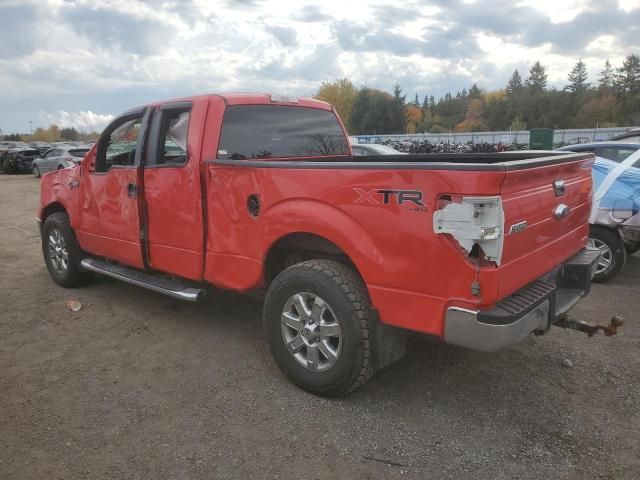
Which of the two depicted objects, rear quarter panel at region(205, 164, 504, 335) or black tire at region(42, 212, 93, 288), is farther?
black tire at region(42, 212, 93, 288)

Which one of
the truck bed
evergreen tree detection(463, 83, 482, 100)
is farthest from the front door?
evergreen tree detection(463, 83, 482, 100)

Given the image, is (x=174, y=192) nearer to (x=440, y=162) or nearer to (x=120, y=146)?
(x=120, y=146)

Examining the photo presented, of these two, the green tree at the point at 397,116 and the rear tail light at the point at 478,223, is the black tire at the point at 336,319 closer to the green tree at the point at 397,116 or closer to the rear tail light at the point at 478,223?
the rear tail light at the point at 478,223

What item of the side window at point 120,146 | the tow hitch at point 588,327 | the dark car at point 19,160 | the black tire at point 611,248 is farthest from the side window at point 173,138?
the dark car at point 19,160

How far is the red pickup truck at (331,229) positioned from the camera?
9.23ft

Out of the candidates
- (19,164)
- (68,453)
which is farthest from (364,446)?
(19,164)

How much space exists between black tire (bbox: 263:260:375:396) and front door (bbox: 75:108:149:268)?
1841mm

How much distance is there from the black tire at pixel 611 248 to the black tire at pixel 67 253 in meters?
5.85

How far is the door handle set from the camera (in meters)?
4.72

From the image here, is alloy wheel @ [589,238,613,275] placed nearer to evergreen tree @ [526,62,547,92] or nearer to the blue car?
the blue car

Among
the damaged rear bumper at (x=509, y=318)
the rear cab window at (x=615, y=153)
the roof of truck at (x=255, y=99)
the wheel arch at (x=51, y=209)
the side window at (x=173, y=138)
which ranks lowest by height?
the damaged rear bumper at (x=509, y=318)

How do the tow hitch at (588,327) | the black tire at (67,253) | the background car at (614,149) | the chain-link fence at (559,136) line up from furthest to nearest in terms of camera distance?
the chain-link fence at (559,136) < the background car at (614,149) < the black tire at (67,253) < the tow hitch at (588,327)

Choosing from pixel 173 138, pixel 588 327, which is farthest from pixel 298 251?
pixel 588 327

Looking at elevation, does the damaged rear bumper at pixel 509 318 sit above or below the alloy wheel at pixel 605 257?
above
